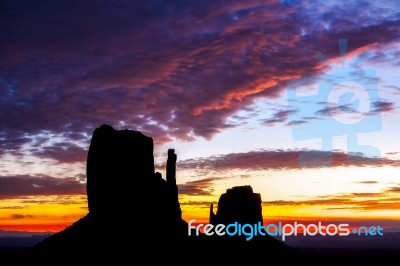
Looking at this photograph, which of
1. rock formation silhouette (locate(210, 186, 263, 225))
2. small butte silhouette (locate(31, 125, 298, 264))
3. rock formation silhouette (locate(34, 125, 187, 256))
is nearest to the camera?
small butte silhouette (locate(31, 125, 298, 264))

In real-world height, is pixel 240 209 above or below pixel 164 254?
above

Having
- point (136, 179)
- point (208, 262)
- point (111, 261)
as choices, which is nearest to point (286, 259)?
point (208, 262)

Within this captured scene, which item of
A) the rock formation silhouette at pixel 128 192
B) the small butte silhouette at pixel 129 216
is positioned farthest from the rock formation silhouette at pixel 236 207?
the rock formation silhouette at pixel 128 192

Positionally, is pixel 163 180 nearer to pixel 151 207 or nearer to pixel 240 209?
pixel 151 207

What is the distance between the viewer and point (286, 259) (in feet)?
333

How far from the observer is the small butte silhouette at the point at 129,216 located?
69125 millimetres

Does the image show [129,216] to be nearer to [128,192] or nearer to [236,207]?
[128,192]

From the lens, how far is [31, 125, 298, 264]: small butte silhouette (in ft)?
227

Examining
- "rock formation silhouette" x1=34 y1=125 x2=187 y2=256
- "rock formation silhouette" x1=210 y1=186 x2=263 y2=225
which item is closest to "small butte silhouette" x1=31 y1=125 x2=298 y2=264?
"rock formation silhouette" x1=34 y1=125 x2=187 y2=256

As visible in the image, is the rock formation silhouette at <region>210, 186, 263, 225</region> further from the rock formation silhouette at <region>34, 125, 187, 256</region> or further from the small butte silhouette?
the rock formation silhouette at <region>34, 125, 187, 256</region>

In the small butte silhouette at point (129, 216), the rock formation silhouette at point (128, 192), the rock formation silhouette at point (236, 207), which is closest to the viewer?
the small butte silhouette at point (129, 216)

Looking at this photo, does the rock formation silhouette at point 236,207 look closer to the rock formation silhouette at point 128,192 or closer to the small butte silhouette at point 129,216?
the small butte silhouette at point 129,216

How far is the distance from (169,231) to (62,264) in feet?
63.5

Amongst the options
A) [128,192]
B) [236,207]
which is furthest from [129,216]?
[236,207]
